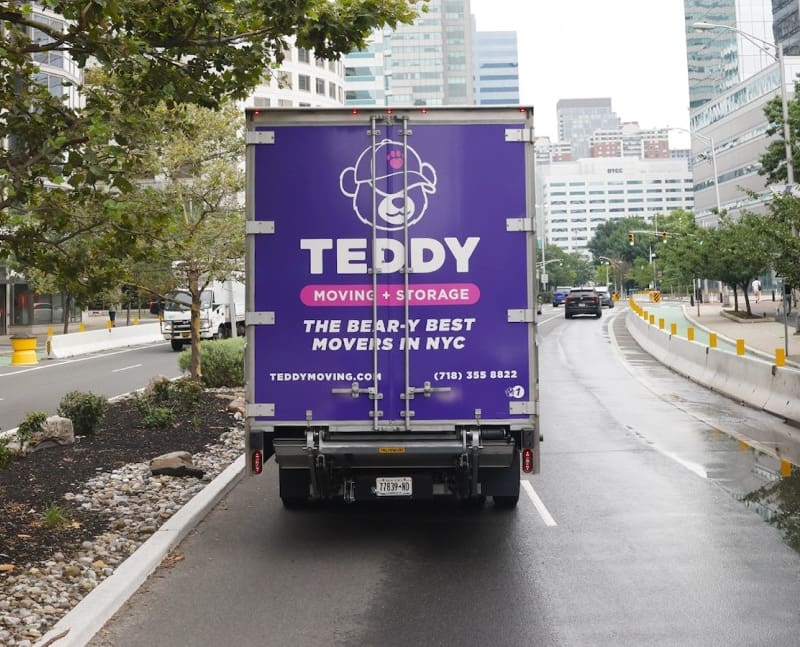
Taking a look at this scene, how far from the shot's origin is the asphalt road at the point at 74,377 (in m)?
20.6

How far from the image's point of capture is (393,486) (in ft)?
26.0

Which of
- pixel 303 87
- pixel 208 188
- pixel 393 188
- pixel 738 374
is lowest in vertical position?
pixel 738 374

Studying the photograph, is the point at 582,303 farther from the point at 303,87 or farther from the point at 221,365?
the point at 303,87

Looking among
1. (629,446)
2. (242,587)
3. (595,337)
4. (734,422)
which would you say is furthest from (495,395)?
(595,337)

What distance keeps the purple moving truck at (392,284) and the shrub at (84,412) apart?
21.8ft

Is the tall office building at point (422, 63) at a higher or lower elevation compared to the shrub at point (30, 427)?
higher

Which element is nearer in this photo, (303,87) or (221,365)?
(221,365)

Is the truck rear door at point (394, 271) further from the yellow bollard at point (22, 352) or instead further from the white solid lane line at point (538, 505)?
the yellow bollard at point (22, 352)

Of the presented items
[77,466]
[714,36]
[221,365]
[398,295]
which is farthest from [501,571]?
[714,36]

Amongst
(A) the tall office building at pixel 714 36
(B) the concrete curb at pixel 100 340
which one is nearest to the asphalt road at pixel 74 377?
(B) the concrete curb at pixel 100 340

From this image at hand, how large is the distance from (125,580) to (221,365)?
537 inches

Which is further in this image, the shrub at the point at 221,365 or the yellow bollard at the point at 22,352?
the yellow bollard at the point at 22,352

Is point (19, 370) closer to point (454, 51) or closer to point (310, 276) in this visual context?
point (310, 276)

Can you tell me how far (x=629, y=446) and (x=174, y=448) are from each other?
6.65 m
